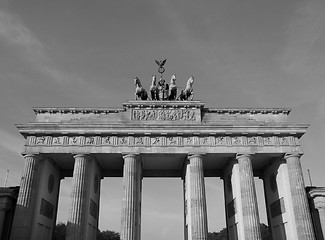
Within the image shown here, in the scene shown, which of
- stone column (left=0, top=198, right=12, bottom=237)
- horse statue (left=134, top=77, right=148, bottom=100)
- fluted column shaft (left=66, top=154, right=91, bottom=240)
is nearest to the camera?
fluted column shaft (left=66, top=154, right=91, bottom=240)

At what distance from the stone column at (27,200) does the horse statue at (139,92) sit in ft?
40.2

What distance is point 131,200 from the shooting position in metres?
28.1

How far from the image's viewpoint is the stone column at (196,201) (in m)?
27.1

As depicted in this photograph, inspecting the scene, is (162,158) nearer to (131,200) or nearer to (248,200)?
(131,200)

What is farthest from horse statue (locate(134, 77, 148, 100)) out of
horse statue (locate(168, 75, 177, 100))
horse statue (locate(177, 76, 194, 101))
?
horse statue (locate(177, 76, 194, 101))

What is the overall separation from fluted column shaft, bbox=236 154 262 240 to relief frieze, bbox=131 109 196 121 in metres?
6.63

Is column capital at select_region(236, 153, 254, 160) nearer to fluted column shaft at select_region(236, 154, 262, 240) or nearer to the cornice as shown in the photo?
fluted column shaft at select_region(236, 154, 262, 240)

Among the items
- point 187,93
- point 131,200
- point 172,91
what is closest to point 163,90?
point 172,91

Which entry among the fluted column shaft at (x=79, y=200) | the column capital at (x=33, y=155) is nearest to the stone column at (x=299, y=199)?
the fluted column shaft at (x=79, y=200)

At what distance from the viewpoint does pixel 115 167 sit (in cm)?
3538

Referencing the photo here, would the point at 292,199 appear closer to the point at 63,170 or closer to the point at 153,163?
the point at 153,163

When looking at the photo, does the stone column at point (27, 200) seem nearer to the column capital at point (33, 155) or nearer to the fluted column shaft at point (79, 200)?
the column capital at point (33, 155)

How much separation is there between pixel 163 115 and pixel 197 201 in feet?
31.3

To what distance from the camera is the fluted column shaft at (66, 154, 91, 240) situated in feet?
87.7
